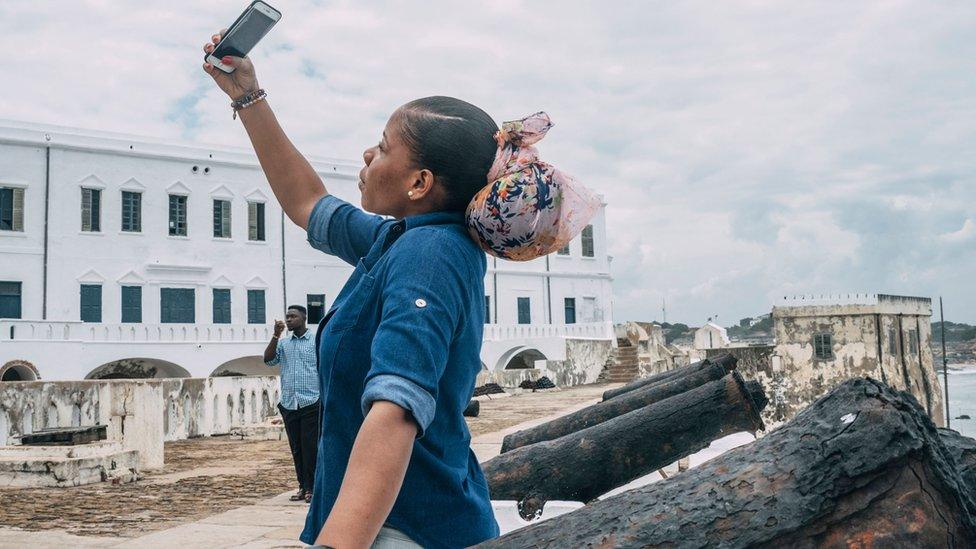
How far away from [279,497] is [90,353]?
20.8 metres

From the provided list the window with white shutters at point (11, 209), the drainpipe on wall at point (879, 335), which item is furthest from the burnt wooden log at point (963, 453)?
the window with white shutters at point (11, 209)

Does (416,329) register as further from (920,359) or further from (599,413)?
(920,359)

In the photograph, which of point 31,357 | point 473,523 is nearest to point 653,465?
point 473,523

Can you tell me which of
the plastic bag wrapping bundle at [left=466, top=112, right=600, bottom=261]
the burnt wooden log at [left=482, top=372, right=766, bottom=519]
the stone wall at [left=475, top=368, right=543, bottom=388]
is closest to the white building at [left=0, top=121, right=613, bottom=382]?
the stone wall at [left=475, top=368, right=543, bottom=388]

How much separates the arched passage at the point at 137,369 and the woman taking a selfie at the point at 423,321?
2716cm

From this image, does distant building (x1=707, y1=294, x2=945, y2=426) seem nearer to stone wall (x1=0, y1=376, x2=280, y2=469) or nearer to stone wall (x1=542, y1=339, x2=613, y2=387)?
stone wall (x1=542, y1=339, x2=613, y2=387)

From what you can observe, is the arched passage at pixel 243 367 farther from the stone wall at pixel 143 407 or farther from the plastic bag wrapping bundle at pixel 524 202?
the plastic bag wrapping bundle at pixel 524 202

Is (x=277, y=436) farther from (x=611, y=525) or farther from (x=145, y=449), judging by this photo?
(x=611, y=525)

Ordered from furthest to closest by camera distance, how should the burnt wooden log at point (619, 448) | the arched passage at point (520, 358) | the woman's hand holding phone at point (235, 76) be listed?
1. the arched passage at point (520, 358)
2. the burnt wooden log at point (619, 448)
3. the woman's hand holding phone at point (235, 76)

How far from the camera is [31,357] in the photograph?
23406mm

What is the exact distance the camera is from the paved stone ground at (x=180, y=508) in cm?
525

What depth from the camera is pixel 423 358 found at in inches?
50.8

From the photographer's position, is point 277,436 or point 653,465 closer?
point 653,465

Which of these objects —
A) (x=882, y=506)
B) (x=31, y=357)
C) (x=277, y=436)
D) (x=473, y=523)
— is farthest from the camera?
(x=31, y=357)
